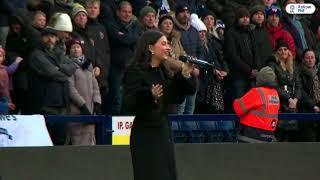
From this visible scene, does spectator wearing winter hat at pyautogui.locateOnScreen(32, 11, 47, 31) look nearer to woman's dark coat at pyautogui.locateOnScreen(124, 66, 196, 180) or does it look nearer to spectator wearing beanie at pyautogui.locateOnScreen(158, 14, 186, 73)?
spectator wearing beanie at pyautogui.locateOnScreen(158, 14, 186, 73)

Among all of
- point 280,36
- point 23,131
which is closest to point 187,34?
point 280,36

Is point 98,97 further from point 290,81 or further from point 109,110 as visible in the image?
point 290,81

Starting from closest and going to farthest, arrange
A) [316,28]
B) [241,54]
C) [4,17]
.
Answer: [4,17] → [241,54] → [316,28]

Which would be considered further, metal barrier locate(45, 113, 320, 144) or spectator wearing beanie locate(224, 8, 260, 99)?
spectator wearing beanie locate(224, 8, 260, 99)

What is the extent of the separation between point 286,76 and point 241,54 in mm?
996

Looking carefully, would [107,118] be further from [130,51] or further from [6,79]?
[130,51]

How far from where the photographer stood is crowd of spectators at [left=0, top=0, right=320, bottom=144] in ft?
41.1

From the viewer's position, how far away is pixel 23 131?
11734mm

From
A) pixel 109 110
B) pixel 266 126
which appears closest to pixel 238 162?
pixel 266 126

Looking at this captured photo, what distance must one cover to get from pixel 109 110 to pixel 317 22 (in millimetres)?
5383

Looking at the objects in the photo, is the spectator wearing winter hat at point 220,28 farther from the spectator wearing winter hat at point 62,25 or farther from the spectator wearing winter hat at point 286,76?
the spectator wearing winter hat at point 62,25

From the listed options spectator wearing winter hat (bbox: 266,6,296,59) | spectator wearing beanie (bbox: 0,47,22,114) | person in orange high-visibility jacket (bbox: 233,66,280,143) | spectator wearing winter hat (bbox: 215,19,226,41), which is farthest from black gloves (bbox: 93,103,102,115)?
spectator wearing winter hat (bbox: 266,6,296,59)

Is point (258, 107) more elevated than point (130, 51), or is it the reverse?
point (130, 51)

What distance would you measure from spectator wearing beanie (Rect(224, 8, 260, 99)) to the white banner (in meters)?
4.19
